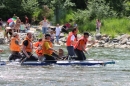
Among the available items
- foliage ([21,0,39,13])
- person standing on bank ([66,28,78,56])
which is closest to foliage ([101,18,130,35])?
foliage ([21,0,39,13])

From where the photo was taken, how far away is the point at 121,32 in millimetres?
43031

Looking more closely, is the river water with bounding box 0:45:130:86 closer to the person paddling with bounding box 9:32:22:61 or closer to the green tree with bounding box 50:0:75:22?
the person paddling with bounding box 9:32:22:61

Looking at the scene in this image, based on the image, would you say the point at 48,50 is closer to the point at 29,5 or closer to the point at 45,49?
the point at 45,49

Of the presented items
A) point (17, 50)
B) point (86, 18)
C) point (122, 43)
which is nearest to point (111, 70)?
point (17, 50)

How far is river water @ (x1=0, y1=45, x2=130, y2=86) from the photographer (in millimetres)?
16891

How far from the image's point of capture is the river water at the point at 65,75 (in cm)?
1689

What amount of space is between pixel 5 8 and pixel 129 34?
11.7 meters

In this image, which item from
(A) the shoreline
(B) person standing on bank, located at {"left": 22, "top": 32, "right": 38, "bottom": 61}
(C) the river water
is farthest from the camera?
(A) the shoreline

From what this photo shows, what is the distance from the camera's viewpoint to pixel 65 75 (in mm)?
18969

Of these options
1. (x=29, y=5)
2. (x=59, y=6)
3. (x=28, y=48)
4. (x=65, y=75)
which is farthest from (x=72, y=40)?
(x=59, y=6)

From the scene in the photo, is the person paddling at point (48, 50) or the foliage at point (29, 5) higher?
the foliage at point (29, 5)

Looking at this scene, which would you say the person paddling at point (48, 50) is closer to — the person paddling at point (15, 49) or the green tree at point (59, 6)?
the person paddling at point (15, 49)

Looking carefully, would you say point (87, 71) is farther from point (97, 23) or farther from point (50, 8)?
point (50, 8)

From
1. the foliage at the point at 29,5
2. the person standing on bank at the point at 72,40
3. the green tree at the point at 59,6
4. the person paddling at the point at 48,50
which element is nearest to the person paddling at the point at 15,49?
the person paddling at the point at 48,50
